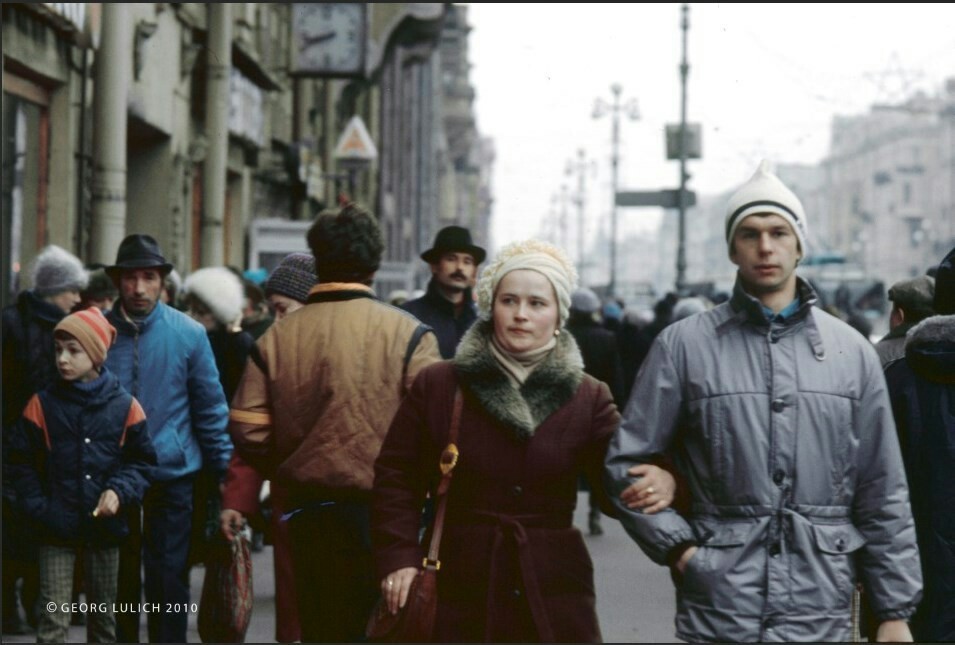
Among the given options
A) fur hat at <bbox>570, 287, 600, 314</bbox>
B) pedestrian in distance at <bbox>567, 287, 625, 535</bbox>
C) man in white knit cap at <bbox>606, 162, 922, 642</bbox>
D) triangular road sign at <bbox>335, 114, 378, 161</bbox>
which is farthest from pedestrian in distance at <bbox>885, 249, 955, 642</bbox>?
triangular road sign at <bbox>335, 114, 378, 161</bbox>

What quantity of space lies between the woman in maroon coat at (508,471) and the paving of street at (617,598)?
3.80 m

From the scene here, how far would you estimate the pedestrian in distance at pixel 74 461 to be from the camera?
6812 millimetres

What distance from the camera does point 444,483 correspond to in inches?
184

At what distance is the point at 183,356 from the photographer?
294 inches

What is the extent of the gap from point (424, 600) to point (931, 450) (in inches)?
66.0

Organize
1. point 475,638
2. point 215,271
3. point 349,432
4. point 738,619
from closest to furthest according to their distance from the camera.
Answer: point 738,619, point 475,638, point 349,432, point 215,271

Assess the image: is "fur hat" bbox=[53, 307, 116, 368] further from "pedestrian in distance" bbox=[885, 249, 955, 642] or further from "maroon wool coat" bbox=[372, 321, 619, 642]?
"pedestrian in distance" bbox=[885, 249, 955, 642]

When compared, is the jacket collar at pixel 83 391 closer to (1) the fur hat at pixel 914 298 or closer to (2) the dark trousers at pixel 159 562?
(2) the dark trousers at pixel 159 562

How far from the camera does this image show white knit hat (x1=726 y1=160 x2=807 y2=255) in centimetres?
453

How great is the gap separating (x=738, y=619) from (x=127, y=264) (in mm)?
4018

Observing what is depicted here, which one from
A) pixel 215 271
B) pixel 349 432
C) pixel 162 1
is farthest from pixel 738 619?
pixel 162 1

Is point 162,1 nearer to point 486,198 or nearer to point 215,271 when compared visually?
point 215,271

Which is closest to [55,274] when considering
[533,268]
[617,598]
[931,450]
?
[617,598]

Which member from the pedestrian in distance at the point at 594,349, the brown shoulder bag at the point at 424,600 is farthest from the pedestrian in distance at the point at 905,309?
the pedestrian in distance at the point at 594,349
